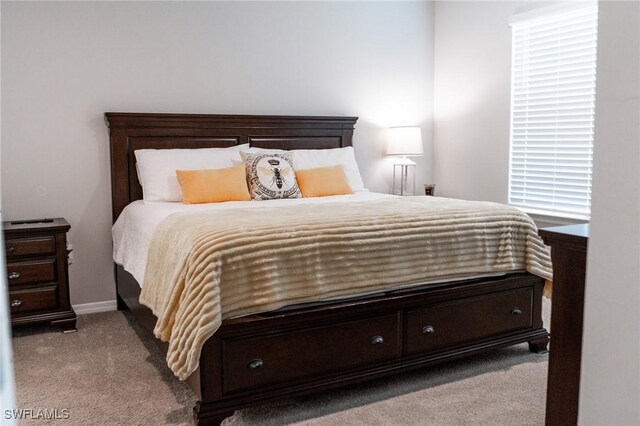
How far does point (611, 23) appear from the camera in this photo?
944 mm

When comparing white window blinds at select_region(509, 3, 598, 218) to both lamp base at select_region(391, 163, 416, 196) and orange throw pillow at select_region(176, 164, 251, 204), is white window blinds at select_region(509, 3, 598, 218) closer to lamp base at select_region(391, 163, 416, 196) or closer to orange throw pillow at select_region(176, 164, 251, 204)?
lamp base at select_region(391, 163, 416, 196)

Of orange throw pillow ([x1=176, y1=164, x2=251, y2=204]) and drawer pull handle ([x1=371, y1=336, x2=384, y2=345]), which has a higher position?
orange throw pillow ([x1=176, y1=164, x2=251, y2=204])

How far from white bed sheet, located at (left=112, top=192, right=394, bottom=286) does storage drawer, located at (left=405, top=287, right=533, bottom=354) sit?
2.99 ft

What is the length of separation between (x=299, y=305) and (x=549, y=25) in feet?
9.89

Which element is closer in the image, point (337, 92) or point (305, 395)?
point (305, 395)

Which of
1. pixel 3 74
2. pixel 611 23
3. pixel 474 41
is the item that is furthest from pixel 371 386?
pixel 474 41

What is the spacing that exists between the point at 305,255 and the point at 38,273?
188 centimetres

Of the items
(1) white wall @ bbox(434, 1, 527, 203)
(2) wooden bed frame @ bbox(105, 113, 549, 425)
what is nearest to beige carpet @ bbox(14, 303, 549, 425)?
(2) wooden bed frame @ bbox(105, 113, 549, 425)

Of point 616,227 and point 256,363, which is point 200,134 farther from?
point 616,227

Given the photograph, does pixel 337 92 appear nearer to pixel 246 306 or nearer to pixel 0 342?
pixel 246 306

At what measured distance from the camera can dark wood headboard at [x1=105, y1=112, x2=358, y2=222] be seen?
12.9ft

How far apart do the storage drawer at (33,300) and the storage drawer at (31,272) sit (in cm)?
6

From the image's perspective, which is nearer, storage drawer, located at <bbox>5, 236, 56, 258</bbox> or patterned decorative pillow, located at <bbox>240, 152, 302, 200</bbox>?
storage drawer, located at <bbox>5, 236, 56, 258</bbox>

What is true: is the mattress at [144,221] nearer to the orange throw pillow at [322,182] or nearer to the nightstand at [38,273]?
the orange throw pillow at [322,182]
